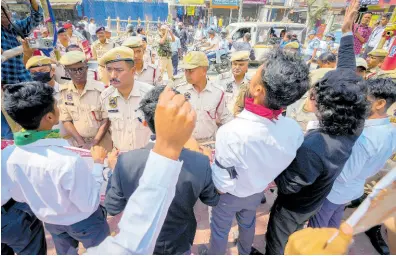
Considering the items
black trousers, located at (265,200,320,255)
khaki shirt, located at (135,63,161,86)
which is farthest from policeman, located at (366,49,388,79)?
khaki shirt, located at (135,63,161,86)

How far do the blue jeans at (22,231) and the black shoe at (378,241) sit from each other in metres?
3.37

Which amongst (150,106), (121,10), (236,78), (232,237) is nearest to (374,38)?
(236,78)

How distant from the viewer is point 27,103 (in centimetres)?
142

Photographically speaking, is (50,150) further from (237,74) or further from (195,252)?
(237,74)

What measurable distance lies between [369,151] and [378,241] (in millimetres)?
1444

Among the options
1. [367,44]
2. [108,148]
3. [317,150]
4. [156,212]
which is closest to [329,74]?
[317,150]

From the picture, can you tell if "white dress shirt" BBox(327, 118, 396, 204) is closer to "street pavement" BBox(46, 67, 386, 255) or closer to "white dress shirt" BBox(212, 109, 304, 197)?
"white dress shirt" BBox(212, 109, 304, 197)

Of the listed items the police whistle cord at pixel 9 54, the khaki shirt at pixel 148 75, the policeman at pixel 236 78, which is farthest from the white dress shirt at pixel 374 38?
the police whistle cord at pixel 9 54

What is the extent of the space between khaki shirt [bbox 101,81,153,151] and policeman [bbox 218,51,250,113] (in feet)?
4.57

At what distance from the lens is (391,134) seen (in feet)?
5.90

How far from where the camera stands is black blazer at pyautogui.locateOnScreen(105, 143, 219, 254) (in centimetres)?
136

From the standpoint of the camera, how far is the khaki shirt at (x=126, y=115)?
2.57 metres

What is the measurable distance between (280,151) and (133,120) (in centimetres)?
173

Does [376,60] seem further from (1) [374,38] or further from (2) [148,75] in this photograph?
(2) [148,75]
